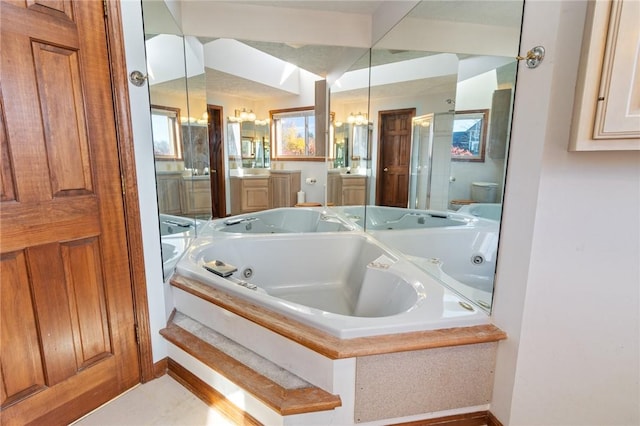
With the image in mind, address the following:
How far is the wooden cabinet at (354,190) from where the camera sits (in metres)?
3.14

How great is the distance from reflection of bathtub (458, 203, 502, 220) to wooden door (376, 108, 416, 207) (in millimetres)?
749

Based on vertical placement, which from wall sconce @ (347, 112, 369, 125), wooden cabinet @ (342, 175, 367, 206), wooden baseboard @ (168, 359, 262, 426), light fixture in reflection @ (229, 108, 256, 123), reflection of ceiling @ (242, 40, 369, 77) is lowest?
wooden baseboard @ (168, 359, 262, 426)

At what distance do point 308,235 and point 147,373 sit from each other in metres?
1.42

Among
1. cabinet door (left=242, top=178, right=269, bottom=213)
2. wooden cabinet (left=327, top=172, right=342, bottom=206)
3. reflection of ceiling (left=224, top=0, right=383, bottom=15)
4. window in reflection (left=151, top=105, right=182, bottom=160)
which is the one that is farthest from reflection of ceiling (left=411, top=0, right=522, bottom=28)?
cabinet door (left=242, top=178, right=269, bottom=213)

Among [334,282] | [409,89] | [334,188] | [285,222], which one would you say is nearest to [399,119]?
[409,89]

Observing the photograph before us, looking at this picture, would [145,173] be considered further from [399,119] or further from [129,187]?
[399,119]

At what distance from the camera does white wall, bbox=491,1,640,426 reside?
3.08 feet

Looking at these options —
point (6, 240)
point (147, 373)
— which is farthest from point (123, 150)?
point (147, 373)

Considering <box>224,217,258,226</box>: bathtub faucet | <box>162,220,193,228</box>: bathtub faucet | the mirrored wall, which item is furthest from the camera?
<box>224,217,258,226</box>: bathtub faucet

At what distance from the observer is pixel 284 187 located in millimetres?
5113

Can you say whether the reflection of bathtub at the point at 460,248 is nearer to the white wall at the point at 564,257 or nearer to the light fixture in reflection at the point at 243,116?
the white wall at the point at 564,257

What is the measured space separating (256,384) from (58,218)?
1066mm

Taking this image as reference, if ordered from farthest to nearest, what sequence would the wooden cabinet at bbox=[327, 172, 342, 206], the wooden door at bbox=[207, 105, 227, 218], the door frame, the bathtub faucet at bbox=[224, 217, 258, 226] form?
the wooden door at bbox=[207, 105, 227, 218] < the wooden cabinet at bbox=[327, 172, 342, 206] < the bathtub faucet at bbox=[224, 217, 258, 226] < the door frame

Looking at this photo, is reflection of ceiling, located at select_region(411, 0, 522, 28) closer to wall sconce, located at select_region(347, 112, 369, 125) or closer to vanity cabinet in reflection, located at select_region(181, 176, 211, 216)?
wall sconce, located at select_region(347, 112, 369, 125)
